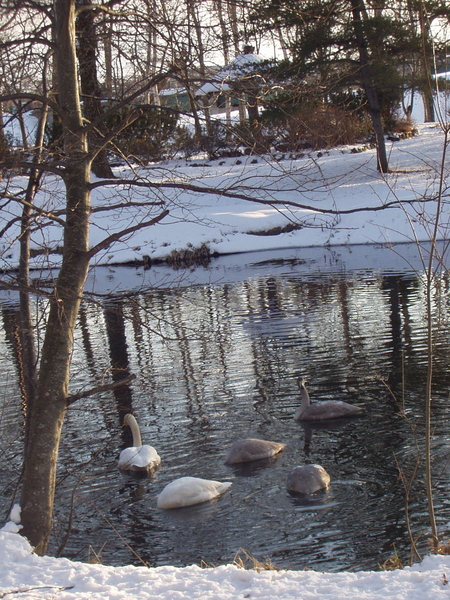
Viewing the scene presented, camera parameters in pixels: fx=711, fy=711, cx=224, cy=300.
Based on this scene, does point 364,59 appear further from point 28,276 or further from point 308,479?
point 28,276

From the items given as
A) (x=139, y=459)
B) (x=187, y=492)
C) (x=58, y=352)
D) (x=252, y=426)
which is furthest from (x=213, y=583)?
(x=252, y=426)

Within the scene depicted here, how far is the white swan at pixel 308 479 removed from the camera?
660cm

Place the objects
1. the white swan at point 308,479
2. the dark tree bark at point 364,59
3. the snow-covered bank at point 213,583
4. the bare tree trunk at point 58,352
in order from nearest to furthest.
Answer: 1. the snow-covered bank at point 213,583
2. the bare tree trunk at point 58,352
3. the white swan at point 308,479
4. the dark tree bark at point 364,59

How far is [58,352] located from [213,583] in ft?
6.46

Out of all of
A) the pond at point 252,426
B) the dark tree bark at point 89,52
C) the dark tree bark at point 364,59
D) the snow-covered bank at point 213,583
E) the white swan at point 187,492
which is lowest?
the pond at point 252,426

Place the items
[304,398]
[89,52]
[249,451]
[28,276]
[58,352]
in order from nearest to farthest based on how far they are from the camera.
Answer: [58,352] → [28,276] → [89,52] → [249,451] → [304,398]

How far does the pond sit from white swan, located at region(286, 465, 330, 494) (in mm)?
84

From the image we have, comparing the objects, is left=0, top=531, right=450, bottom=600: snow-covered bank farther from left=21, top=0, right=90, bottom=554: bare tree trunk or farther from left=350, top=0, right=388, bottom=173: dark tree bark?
left=350, top=0, right=388, bottom=173: dark tree bark

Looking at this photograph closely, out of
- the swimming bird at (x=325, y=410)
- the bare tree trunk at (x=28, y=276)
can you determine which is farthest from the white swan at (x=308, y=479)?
the bare tree trunk at (x=28, y=276)

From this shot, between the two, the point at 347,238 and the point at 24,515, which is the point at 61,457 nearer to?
the point at 24,515

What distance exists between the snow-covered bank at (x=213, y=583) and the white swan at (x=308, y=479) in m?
2.74

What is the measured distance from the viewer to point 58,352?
16.1 ft

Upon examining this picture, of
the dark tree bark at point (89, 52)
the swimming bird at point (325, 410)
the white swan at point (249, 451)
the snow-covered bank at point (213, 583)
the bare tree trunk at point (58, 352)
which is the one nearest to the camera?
the snow-covered bank at point (213, 583)

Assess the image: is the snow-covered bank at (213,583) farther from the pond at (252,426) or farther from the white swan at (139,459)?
the white swan at (139,459)
